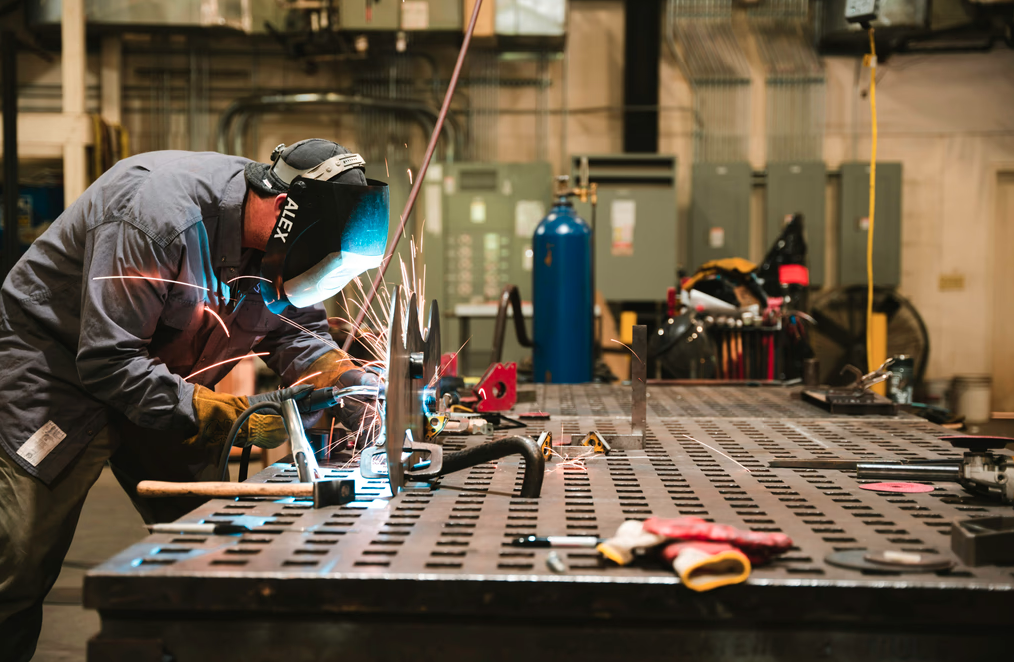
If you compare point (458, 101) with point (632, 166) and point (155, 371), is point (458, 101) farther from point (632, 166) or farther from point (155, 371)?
point (155, 371)

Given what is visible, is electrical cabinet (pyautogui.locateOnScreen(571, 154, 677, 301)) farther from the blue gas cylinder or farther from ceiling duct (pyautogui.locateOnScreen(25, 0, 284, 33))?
ceiling duct (pyautogui.locateOnScreen(25, 0, 284, 33))

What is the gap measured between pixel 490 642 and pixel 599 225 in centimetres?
486

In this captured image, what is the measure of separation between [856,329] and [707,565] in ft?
17.6

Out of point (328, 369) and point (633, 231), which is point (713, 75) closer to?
point (633, 231)


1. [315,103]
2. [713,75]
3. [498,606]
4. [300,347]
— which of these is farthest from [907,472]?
[315,103]

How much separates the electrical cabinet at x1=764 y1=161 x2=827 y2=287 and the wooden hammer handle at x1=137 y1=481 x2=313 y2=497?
5226mm

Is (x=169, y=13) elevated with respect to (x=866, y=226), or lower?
elevated

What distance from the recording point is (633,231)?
5453mm

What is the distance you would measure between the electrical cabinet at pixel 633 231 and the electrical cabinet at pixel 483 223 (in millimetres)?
354

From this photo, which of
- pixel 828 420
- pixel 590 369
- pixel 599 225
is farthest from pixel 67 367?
pixel 599 225

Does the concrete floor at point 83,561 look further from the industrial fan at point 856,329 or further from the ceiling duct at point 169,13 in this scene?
the industrial fan at point 856,329

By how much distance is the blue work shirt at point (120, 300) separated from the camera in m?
1.35

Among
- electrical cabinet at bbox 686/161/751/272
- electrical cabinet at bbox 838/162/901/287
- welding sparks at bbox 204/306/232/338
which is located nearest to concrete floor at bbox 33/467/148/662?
welding sparks at bbox 204/306/232/338

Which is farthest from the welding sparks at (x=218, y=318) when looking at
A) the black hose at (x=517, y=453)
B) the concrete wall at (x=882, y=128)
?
the concrete wall at (x=882, y=128)
